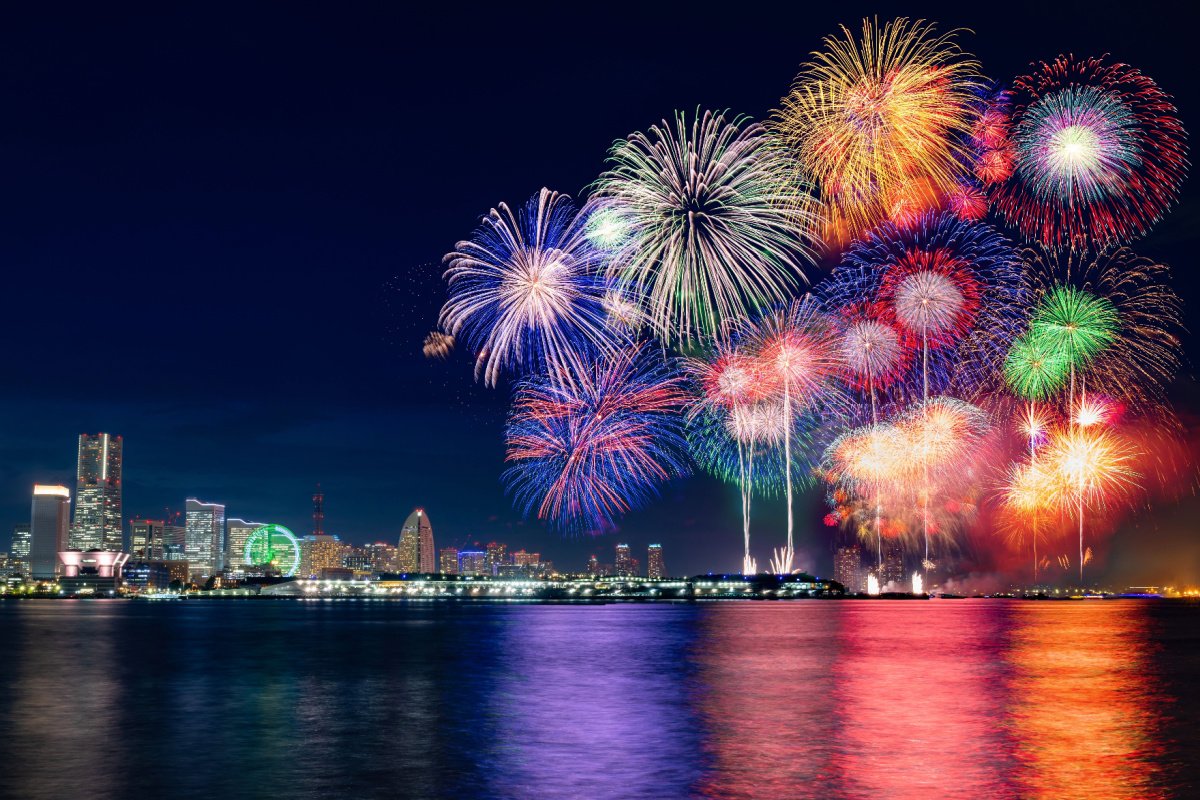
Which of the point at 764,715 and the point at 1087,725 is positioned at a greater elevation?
the point at 1087,725

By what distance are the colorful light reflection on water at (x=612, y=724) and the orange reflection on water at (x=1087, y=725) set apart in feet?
0.41

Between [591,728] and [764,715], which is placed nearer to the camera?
[591,728]

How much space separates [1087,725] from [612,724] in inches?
591

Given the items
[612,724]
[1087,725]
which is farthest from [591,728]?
[1087,725]

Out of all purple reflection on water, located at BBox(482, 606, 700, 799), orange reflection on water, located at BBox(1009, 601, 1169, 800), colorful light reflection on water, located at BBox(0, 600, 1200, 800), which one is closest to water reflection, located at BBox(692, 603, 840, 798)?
colorful light reflection on water, located at BBox(0, 600, 1200, 800)

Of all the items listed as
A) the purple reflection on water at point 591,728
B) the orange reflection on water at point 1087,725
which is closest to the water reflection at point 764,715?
the purple reflection on water at point 591,728

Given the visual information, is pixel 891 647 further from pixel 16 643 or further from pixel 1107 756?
pixel 16 643

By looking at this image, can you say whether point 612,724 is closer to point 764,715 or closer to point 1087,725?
point 764,715

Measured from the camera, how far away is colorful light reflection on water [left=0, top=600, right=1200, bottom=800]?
2531 centimetres

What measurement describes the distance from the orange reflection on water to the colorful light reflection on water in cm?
13

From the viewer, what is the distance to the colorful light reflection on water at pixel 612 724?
2531 cm

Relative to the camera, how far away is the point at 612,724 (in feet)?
118

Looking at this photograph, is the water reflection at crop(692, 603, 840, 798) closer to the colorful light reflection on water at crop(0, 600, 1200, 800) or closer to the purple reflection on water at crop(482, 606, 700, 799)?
the colorful light reflection on water at crop(0, 600, 1200, 800)

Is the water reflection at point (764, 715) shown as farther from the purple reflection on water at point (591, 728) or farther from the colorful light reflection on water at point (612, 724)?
the purple reflection on water at point (591, 728)
